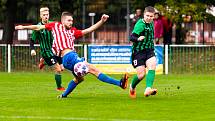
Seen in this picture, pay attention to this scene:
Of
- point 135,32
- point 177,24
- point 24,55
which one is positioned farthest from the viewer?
point 177,24

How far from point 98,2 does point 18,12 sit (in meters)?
5.12

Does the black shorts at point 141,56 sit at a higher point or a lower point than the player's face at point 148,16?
lower

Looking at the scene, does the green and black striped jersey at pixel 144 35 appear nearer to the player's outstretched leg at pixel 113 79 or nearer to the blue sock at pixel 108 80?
the player's outstretched leg at pixel 113 79

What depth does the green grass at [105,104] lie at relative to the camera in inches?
512

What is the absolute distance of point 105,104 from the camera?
15.3 metres

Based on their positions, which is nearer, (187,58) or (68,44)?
(68,44)

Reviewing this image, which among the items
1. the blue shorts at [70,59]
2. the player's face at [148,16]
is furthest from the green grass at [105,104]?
the player's face at [148,16]

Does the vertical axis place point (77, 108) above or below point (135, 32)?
below

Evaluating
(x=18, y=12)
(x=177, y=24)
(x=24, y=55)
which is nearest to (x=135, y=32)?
(x=24, y=55)

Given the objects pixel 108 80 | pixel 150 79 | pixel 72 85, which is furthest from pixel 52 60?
pixel 150 79

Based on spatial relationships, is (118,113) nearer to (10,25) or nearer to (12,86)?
(12,86)

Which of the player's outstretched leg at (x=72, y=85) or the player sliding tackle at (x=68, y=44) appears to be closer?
the player sliding tackle at (x=68, y=44)

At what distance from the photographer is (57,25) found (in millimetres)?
17078

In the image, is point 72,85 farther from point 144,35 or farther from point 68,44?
point 144,35
